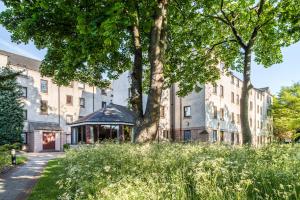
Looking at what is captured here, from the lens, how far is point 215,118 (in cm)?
4406

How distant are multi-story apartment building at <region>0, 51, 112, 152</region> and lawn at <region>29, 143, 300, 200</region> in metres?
34.8

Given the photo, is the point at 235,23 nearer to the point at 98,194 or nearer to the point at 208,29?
the point at 208,29

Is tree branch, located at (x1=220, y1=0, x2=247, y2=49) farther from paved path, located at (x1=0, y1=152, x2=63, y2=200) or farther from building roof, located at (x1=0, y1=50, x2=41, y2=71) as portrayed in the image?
building roof, located at (x1=0, y1=50, x2=41, y2=71)

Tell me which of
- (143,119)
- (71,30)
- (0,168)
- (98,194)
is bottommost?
(0,168)

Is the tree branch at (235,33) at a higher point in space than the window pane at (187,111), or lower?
higher

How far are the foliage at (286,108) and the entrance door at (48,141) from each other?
33539 millimetres

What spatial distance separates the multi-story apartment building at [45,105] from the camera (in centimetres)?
4334

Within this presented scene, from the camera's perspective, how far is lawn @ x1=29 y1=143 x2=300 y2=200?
4.84 meters

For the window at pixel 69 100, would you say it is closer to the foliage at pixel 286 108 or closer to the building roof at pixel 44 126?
the building roof at pixel 44 126

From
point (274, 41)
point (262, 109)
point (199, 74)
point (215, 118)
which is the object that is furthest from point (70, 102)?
point (262, 109)

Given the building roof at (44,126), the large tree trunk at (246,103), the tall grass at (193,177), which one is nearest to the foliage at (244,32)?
the large tree trunk at (246,103)

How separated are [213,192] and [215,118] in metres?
40.2

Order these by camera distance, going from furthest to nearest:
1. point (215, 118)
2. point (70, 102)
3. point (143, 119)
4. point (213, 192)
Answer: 1. point (70, 102)
2. point (215, 118)
3. point (143, 119)
4. point (213, 192)

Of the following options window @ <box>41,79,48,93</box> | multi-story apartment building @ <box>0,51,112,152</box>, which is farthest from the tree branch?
window @ <box>41,79,48,93</box>
